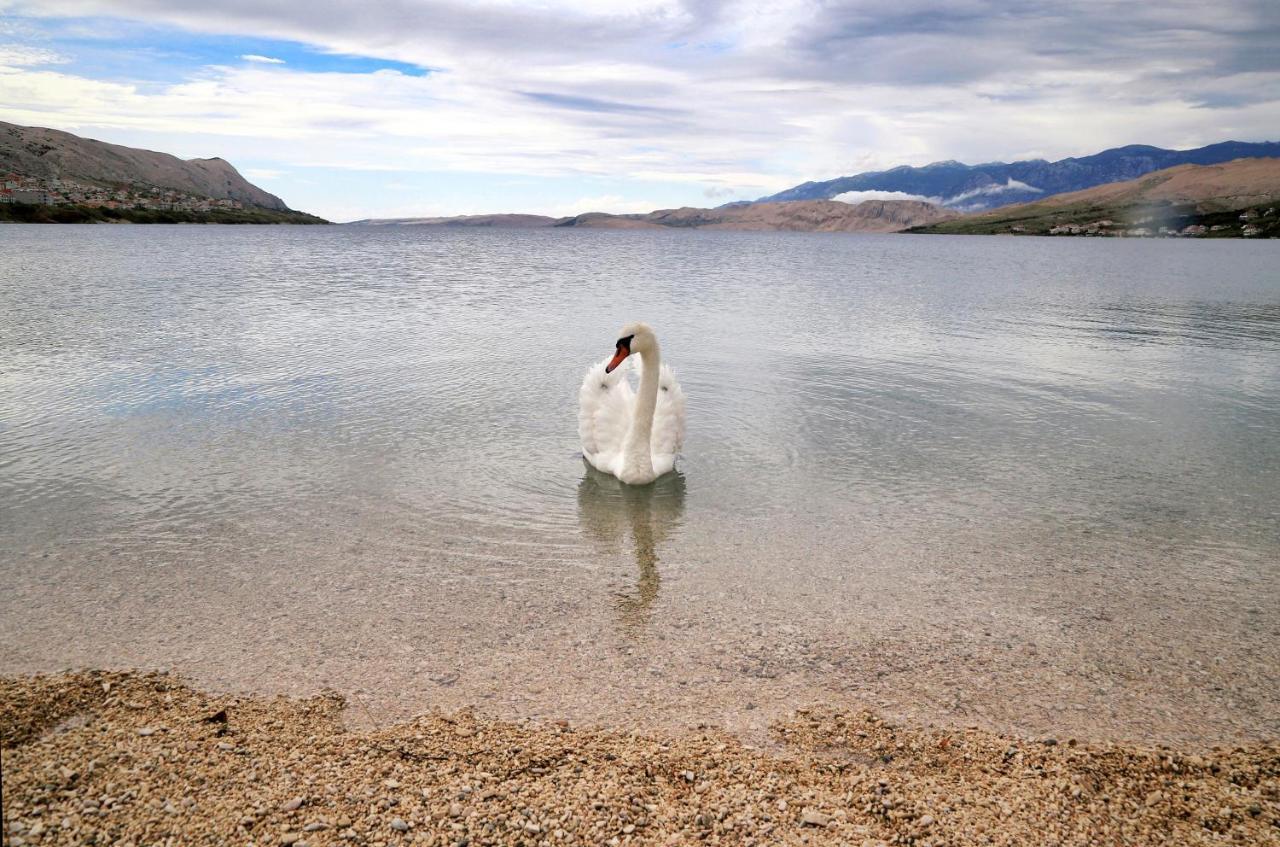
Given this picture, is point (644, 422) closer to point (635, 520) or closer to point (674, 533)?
point (635, 520)

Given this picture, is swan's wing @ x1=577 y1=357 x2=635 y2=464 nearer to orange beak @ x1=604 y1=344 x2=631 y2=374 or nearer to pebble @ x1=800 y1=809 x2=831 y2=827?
orange beak @ x1=604 y1=344 x2=631 y2=374

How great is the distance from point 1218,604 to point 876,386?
10.6 meters

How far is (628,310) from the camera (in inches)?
1346

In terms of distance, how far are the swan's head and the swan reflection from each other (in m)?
1.82

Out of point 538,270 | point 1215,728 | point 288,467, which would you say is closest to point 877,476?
point 1215,728

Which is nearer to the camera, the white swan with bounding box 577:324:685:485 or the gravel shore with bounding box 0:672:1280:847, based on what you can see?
the gravel shore with bounding box 0:672:1280:847

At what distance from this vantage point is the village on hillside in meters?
140

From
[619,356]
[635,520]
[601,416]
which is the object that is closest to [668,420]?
[601,416]

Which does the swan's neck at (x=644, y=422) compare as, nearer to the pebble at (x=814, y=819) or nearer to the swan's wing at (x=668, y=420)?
the swan's wing at (x=668, y=420)

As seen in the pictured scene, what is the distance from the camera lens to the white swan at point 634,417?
11789 millimetres

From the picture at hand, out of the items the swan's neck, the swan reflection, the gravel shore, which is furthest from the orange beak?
the gravel shore

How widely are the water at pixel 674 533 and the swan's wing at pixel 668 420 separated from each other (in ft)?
1.92

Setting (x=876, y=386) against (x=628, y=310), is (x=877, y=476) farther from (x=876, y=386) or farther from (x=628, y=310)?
(x=628, y=310)

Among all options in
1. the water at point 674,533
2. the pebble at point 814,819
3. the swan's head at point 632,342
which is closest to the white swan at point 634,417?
the swan's head at point 632,342
